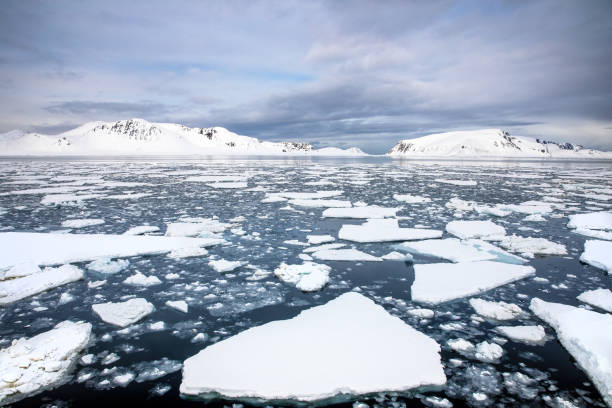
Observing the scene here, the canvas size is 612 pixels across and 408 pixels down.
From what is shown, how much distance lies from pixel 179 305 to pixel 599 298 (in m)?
4.67

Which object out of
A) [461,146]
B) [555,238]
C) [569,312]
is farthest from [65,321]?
[461,146]

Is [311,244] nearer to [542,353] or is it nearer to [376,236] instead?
[376,236]

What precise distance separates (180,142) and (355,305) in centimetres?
18148

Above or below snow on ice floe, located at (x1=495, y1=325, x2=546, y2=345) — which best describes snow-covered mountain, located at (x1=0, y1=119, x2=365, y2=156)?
above

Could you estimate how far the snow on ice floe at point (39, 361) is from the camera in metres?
2.44

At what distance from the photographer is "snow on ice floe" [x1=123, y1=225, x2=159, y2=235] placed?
658 centimetres

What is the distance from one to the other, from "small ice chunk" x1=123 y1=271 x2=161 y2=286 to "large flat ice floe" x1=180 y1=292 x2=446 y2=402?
1880 millimetres

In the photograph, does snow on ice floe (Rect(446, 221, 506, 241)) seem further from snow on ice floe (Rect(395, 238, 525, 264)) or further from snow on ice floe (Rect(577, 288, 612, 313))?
snow on ice floe (Rect(577, 288, 612, 313))

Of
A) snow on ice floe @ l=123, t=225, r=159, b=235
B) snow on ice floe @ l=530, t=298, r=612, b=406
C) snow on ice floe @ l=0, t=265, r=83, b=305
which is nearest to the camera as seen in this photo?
snow on ice floe @ l=530, t=298, r=612, b=406

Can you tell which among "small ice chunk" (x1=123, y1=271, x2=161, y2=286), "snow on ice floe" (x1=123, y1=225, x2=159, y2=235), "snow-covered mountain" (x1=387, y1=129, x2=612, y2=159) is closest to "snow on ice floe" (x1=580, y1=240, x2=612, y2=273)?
"small ice chunk" (x1=123, y1=271, x2=161, y2=286)

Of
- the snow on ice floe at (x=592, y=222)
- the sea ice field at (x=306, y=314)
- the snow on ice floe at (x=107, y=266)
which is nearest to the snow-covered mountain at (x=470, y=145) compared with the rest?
the snow on ice floe at (x=592, y=222)

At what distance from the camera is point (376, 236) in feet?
20.8

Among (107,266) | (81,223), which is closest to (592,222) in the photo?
(107,266)

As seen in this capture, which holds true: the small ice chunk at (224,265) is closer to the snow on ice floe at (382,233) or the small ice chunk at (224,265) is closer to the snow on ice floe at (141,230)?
the snow on ice floe at (382,233)
